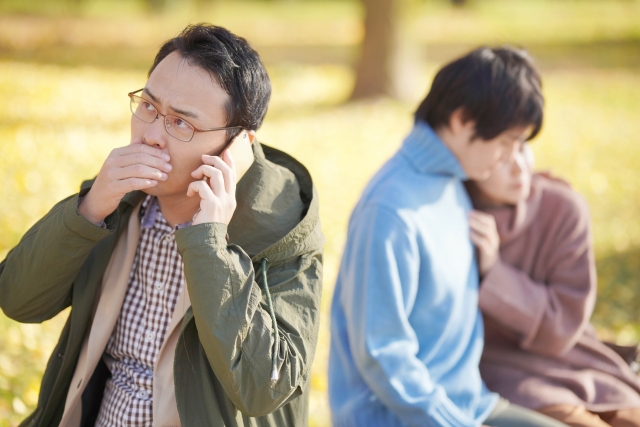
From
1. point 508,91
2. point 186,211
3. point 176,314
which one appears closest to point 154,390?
point 176,314

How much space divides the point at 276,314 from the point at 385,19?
36.6 ft

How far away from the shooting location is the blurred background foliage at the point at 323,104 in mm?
6363

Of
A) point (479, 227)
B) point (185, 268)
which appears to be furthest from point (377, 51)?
point (185, 268)

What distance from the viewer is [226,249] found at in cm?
216

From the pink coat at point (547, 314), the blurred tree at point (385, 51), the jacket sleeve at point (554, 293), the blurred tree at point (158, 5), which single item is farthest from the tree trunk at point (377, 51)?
the blurred tree at point (158, 5)

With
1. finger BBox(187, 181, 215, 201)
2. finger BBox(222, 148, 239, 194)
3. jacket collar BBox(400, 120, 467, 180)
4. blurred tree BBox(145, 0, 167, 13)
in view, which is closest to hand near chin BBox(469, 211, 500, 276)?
A: jacket collar BBox(400, 120, 467, 180)

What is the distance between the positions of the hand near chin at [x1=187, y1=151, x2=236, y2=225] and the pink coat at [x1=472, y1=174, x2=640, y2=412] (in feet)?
4.95

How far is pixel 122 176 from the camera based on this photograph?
222 cm

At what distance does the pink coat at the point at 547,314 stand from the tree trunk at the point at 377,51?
9.63m

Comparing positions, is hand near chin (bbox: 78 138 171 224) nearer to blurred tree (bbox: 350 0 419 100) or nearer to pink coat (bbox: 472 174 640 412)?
pink coat (bbox: 472 174 640 412)

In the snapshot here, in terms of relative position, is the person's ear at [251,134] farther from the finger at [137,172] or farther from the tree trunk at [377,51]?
the tree trunk at [377,51]

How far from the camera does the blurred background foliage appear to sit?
636cm

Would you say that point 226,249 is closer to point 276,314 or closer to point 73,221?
point 276,314

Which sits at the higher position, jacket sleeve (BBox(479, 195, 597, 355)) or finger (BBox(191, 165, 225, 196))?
finger (BBox(191, 165, 225, 196))
